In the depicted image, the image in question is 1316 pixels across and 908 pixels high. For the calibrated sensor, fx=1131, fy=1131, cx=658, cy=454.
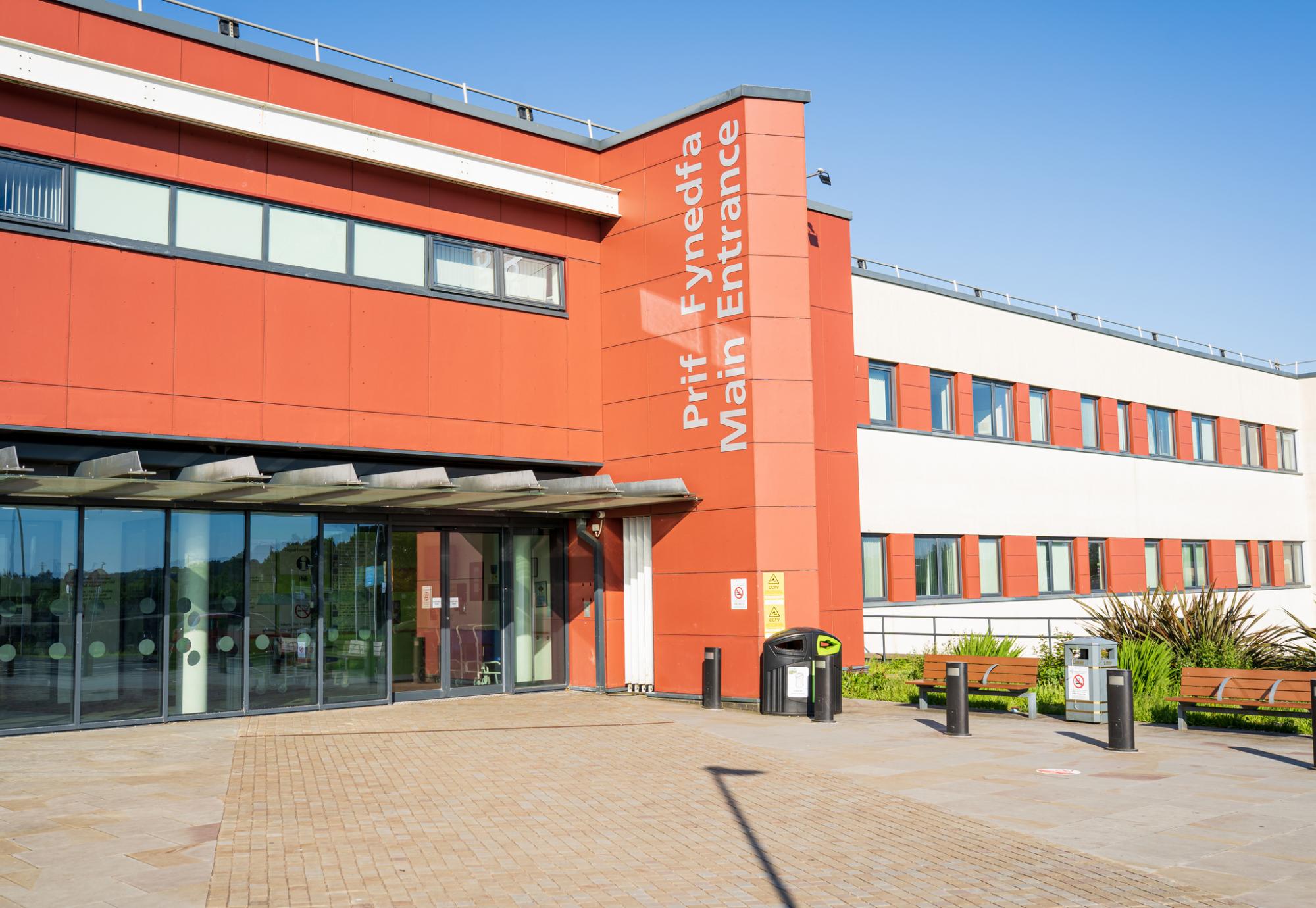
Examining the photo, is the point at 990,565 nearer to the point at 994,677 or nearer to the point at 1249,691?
the point at 994,677

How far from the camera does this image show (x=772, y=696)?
658 inches

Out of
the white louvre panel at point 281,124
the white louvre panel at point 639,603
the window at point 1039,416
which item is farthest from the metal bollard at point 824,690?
the window at point 1039,416

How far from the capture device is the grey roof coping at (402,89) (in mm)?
15141

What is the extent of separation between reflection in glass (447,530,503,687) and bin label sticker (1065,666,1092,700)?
30.0 ft

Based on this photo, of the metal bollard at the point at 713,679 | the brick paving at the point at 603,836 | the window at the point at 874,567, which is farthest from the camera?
the window at the point at 874,567

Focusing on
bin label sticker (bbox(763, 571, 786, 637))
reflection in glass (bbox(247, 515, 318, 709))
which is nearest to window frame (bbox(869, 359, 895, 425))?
bin label sticker (bbox(763, 571, 786, 637))

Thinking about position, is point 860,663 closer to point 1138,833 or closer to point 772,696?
point 772,696

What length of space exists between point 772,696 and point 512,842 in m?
8.37

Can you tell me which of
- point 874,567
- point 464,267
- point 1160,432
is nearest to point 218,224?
point 464,267

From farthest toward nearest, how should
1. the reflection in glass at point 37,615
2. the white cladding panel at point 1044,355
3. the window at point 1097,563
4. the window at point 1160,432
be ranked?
1. the window at point 1160,432
2. the window at point 1097,563
3. the white cladding panel at point 1044,355
4. the reflection in glass at point 37,615

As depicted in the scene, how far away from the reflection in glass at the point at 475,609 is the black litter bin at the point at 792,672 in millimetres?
4994

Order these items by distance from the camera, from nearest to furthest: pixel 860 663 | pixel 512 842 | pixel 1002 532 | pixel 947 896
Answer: pixel 947 896 → pixel 512 842 → pixel 860 663 → pixel 1002 532

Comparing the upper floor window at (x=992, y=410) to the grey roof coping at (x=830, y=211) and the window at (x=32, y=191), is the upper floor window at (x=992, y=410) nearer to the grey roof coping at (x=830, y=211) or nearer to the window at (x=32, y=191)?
the grey roof coping at (x=830, y=211)

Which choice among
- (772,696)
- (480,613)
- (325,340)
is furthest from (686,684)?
(325,340)
